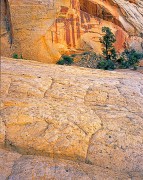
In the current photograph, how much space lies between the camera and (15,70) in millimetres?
9703

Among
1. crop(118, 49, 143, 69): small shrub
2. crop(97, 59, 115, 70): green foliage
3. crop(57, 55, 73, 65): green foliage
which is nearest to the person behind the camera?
crop(97, 59, 115, 70): green foliage

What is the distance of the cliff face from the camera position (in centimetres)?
1850

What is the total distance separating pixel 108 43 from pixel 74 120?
15.6m

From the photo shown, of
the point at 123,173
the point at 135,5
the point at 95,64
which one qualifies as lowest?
the point at 95,64

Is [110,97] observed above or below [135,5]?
below

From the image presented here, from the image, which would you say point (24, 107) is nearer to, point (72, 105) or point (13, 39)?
point (72, 105)

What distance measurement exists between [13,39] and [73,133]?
1433 cm

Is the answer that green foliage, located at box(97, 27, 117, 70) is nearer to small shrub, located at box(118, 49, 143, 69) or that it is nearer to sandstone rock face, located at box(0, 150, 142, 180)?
small shrub, located at box(118, 49, 143, 69)

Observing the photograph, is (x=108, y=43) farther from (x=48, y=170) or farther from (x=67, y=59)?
(x=48, y=170)

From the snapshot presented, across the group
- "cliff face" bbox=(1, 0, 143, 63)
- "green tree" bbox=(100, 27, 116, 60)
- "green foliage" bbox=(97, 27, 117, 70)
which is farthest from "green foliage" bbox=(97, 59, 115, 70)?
"cliff face" bbox=(1, 0, 143, 63)

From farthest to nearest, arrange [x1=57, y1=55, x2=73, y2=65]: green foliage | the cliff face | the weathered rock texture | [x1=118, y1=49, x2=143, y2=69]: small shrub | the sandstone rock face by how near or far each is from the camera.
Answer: [x1=118, y1=49, x2=143, y2=69]: small shrub
[x1=57, y1=55, x2=73, y2=65]: green foliage
the cliff face
the weathered rock texture
the sandstone rock face

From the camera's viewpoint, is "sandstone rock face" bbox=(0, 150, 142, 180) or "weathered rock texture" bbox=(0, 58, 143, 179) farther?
"weathered rock texture" bbox=(0, 58, 143, 179)

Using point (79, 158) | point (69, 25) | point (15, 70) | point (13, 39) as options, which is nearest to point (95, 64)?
point (69, 25)

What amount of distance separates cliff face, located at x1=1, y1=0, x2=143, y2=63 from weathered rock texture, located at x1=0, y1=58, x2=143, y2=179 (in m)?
10.1
